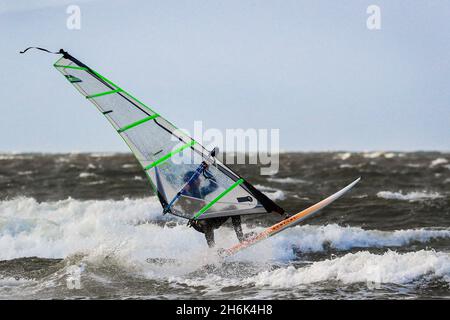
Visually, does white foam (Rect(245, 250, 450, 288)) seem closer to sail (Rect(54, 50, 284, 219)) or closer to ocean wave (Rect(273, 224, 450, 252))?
sail (Rect(54, 50, 284, 219))

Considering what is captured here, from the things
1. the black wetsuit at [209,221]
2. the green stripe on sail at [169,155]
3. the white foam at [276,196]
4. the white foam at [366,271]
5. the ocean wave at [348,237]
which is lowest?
the white foam at [276,196]

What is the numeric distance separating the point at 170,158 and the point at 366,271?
3706mm

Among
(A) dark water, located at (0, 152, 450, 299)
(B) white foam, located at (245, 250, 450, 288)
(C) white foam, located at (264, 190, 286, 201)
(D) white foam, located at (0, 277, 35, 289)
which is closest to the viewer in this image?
(A) dark water, located at (0, 152, 450, 299)

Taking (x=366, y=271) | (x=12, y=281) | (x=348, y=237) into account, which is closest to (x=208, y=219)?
(x=366, y=271)

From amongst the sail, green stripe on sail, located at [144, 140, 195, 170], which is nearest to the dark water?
the sail

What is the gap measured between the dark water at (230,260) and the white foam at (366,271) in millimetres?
16

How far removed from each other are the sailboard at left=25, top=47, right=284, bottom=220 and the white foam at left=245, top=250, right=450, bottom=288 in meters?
1.10

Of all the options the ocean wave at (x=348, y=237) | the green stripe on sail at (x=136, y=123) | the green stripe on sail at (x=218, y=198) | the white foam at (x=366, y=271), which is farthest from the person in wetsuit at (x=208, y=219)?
the ocean wave at (x=348, y=237)

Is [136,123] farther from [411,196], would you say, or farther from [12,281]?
[411,196]

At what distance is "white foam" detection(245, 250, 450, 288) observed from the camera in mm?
8852

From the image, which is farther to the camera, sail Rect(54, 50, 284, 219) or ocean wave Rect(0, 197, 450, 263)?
ocean wave Rect(0, 197, 450, 263)

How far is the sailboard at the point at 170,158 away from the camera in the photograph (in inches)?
364

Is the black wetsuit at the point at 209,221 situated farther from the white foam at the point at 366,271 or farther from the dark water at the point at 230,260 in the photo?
the white foam at the point at 366,271
